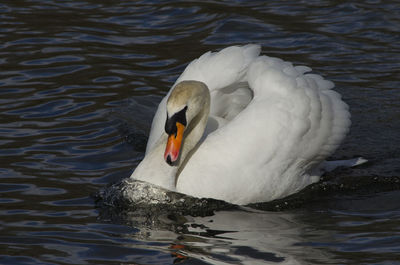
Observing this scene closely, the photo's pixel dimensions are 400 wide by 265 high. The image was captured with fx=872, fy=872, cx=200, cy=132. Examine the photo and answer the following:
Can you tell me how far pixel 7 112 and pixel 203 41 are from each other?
3439mm

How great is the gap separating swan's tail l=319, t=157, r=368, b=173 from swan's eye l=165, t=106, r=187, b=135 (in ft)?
5.87

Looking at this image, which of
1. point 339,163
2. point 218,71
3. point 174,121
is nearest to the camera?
point 174,121

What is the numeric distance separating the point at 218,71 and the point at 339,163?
1.58 meters

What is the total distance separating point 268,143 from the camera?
24.5ft

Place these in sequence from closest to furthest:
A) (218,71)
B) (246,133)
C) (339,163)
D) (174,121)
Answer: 1. (174,121)
2. (246,133)
3. (218,71)
4. (339,163)

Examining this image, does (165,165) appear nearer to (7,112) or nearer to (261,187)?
(261,187)

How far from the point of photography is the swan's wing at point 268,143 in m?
7.36

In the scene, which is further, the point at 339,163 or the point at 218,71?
the point at 339,163

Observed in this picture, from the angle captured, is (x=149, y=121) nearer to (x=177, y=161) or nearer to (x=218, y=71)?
(x=218, y=71)

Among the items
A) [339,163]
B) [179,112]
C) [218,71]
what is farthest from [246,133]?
[339,163]

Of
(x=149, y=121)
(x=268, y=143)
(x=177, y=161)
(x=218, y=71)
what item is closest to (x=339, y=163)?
(x=268, y=143)

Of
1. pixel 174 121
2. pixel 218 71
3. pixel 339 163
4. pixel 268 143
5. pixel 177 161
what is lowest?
pixel 339 163

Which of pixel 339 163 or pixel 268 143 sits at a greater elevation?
pixel 268 143

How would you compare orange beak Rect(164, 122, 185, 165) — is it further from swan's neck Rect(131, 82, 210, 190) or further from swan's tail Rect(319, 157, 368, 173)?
swan's tail Rect(319, 157, 368, 173)
